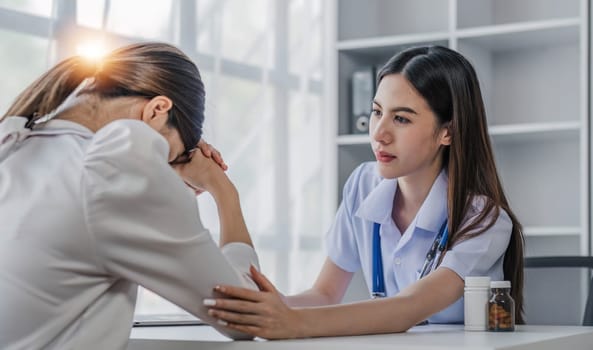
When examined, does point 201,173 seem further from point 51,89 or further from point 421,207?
point 421,207

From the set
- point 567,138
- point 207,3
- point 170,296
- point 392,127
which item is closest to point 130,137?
point 170,296

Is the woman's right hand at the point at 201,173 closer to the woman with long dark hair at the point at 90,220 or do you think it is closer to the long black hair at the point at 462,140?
the woman with long dark hair at the point at 90,220

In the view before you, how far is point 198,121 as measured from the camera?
1.47m

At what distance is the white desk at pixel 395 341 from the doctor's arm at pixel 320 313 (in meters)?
0.03

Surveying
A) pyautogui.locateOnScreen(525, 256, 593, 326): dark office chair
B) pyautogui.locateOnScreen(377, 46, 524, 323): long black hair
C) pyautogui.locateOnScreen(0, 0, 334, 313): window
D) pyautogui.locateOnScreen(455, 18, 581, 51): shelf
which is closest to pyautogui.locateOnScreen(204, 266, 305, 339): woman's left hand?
pyautogui.locateOnScreen(377, 46, 524, 323): long black hair

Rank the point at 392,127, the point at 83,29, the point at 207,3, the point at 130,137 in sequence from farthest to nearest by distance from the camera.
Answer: the point at 207,3 → the point at 83,29 → the point at 392,127 → the point at 130,137

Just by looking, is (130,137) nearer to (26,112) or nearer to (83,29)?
(26,112)

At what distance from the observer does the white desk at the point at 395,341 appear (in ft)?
4.20

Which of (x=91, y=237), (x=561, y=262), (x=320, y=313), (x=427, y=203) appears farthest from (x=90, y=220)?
(x=561, y=262)

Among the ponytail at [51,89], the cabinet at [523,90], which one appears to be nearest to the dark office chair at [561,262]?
the cabinet at [523,90]

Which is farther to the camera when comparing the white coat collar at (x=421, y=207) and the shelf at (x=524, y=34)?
the shelf at (x=524, y=34)

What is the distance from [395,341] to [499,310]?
36cm

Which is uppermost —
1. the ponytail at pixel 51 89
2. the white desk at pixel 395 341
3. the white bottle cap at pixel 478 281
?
the ponytail at pixel 51 89

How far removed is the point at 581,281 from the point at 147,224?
163cm
